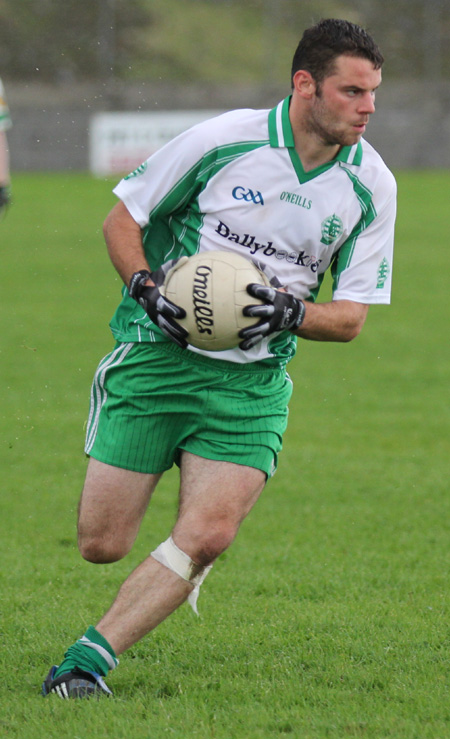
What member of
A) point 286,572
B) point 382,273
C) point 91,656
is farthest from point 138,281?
point 286,572

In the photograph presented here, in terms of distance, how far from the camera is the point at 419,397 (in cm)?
944

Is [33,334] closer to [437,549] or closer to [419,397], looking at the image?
[419,397]

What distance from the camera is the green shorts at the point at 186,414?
3986mm

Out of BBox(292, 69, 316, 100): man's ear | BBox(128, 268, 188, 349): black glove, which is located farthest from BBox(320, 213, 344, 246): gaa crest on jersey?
BBox(128, 268, 188, 349): black glove

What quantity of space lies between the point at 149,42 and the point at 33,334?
21997mm

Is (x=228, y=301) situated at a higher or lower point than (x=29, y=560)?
higher

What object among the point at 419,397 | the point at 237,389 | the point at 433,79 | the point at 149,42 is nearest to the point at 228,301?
the point at 237,389

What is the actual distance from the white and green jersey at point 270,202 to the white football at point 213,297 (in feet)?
0.73

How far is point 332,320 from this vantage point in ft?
13.1

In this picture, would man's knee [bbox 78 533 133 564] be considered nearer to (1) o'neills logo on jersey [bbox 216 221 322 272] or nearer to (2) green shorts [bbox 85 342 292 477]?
(2) green shorts [bbox 85 342 292 477]

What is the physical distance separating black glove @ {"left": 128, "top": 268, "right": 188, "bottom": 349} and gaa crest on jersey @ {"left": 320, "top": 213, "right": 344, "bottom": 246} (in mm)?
632

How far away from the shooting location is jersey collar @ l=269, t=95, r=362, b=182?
397 centimetres

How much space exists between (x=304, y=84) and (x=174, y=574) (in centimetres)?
179

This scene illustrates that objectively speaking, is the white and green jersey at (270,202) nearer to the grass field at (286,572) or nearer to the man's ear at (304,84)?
the man's ear at (304,84)
